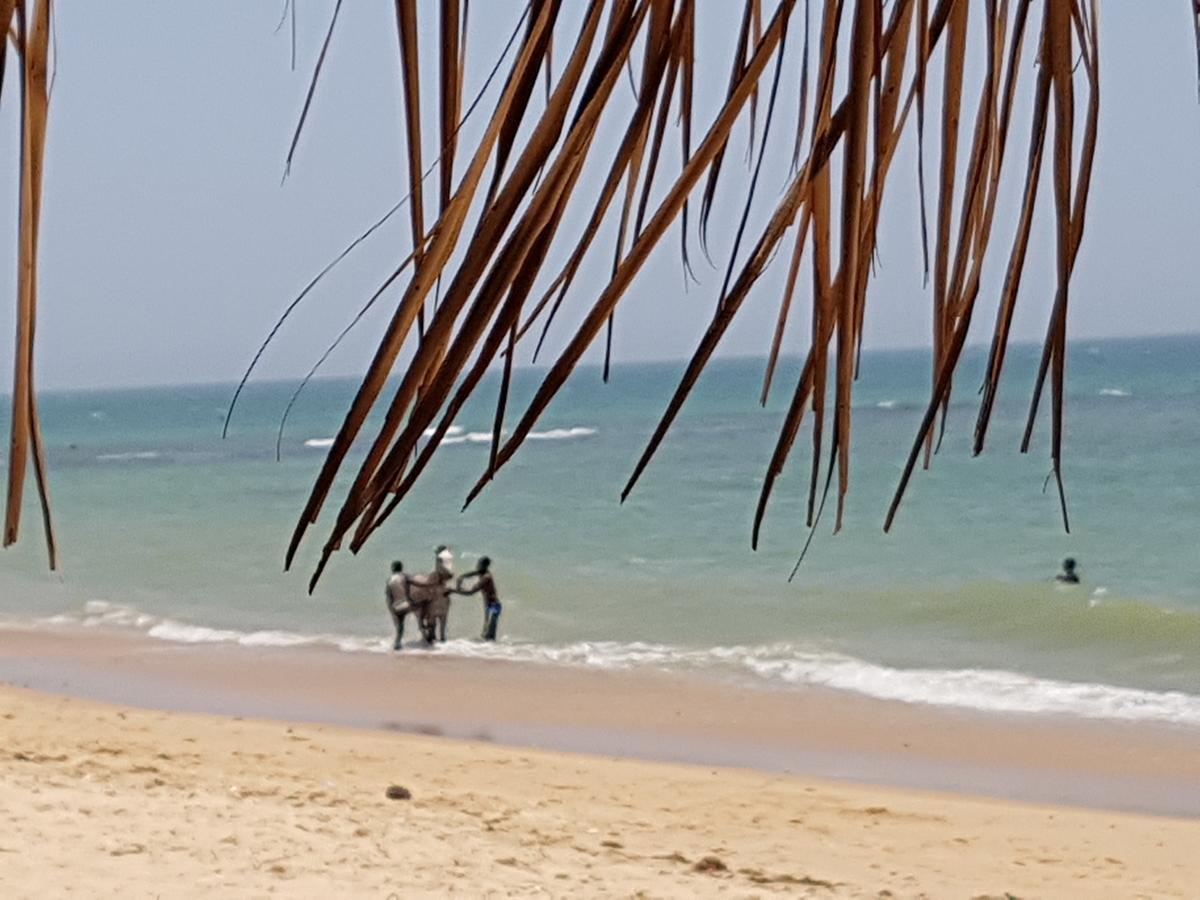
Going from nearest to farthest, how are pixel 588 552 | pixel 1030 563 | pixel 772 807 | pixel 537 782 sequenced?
pixel 772 807, pixel 537 782, pixel 1030 563, pixel 588 552

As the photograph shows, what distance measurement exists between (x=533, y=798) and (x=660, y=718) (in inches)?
127

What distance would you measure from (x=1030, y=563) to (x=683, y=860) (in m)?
16.5

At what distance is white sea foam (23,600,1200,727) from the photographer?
12484mm

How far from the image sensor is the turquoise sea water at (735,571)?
48.6 feet

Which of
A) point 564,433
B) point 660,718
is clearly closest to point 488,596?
point 660,718

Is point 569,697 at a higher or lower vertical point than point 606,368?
lower

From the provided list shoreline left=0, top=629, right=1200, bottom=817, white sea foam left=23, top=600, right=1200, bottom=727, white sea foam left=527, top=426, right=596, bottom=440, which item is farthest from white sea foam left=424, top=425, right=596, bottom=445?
shoreline left=0, top=629, right=1200, bottom=817

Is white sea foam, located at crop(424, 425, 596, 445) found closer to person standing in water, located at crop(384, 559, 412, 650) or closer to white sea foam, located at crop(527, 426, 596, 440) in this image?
white sea foam, located at crop(527, 426, 596, 440)

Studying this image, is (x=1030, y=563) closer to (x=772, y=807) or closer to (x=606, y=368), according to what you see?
(x=772, y=807)

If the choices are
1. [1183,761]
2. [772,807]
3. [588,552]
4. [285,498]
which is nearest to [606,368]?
[772,807]

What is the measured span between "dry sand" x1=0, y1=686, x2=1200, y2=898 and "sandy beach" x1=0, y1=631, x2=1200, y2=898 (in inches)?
0.9

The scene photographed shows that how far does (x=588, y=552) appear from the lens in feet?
82.1

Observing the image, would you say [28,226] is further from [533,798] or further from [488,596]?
[488,596]

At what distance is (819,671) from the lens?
46.4 feet
